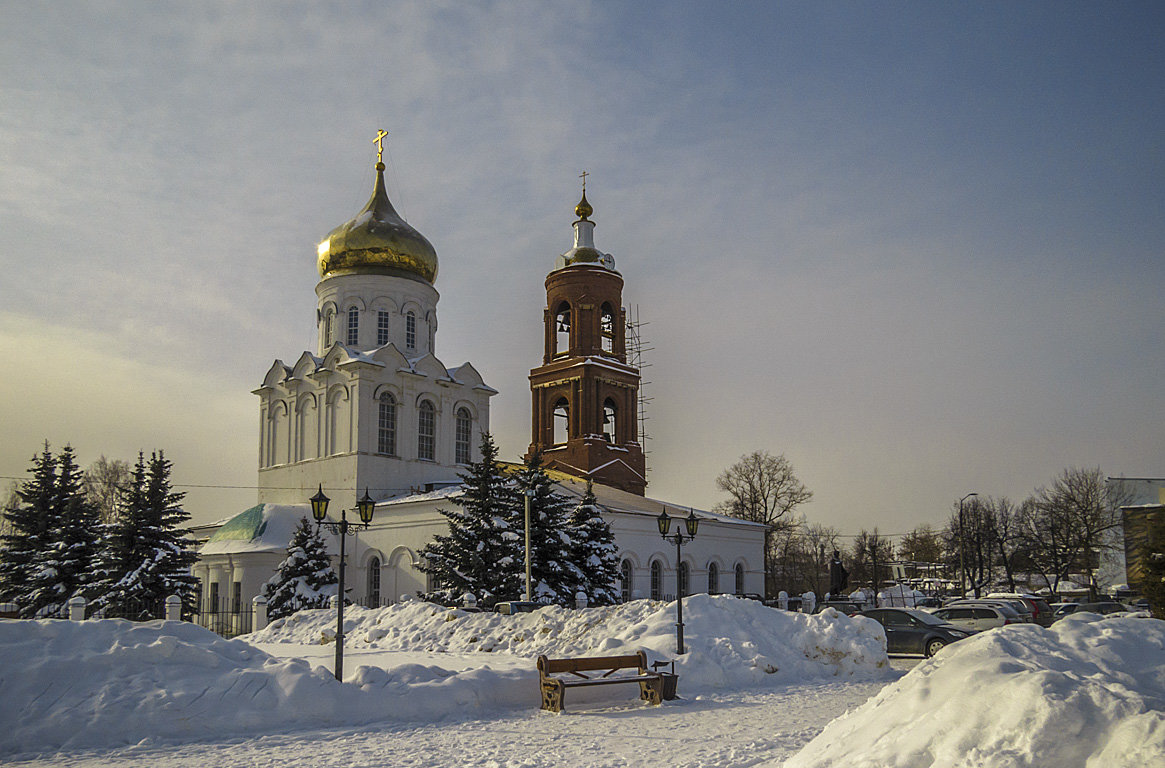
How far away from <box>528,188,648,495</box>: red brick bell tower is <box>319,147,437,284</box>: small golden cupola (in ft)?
26.5

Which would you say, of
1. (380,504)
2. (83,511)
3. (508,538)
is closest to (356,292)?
(380,504)

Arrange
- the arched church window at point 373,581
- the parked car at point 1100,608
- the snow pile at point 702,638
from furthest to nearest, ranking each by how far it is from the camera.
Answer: the arched church window at point 373,581
the parked car at point 1100,608
the snow pile at point 702,638

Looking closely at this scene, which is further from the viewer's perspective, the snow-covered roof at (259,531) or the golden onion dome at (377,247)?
the golden onion dome at (377,247)

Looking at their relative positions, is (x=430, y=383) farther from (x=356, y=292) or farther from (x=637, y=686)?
(x=637, y=686)

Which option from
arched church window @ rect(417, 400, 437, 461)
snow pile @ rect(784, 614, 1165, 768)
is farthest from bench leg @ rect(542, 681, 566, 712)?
arched church window @ rect(417, 400, 437, 461)

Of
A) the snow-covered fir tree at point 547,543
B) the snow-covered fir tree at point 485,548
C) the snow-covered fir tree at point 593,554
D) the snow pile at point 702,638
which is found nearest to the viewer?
the snow pile at point 702,638

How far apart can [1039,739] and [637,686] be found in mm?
8432

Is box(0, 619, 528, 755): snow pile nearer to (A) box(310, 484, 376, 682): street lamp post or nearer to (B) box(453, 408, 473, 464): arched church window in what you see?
(A) box(310, 484, 376, 682): street lamp post

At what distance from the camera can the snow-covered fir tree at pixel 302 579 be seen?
30.3 metres

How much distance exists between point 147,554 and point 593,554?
45.4 ft

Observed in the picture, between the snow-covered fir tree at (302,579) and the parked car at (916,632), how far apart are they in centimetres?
1737

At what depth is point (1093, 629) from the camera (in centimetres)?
916

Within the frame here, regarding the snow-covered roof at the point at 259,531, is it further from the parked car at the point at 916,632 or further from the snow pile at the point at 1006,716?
the snow pile at the point at 1006,716

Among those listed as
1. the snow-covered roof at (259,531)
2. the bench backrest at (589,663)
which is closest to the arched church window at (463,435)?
the snow-covered roof at (259,531)
